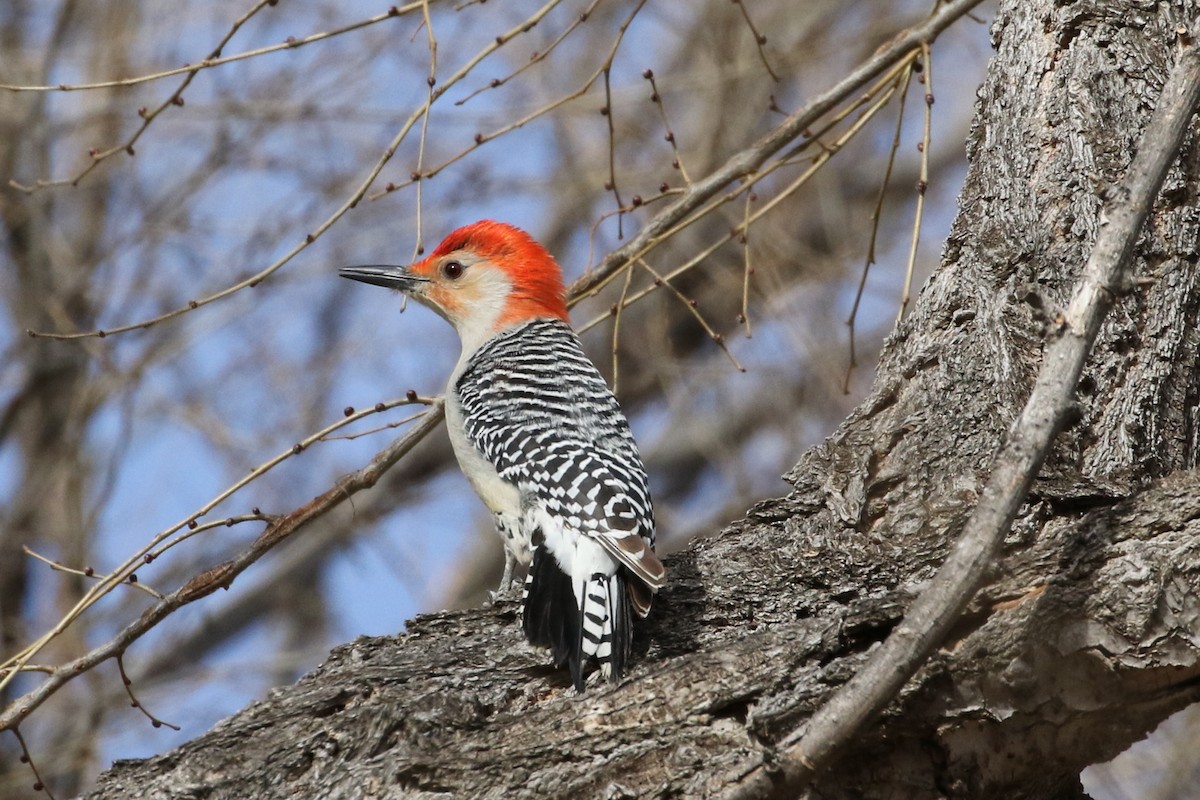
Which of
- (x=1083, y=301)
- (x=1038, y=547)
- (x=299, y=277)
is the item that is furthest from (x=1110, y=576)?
(x=299, y=277)

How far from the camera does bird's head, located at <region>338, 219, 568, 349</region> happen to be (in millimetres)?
6262

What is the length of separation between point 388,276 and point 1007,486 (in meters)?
4.02

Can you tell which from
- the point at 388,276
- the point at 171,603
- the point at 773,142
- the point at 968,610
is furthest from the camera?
the point at 388,276

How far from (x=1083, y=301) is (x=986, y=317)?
1.28 m

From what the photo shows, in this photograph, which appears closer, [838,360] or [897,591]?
[897,591]

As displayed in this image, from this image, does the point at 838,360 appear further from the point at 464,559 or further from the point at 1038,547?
the point at 1038,547

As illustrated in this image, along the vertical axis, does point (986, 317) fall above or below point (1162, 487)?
above

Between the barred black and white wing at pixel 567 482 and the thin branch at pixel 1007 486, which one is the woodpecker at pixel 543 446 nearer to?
the barred black and white wing at pixel 567 482

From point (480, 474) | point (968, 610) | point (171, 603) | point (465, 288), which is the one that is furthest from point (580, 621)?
point (465, 288)

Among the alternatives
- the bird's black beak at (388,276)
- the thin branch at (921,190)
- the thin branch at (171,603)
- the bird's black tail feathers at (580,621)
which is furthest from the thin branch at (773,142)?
the bird's black beak at (388,276)

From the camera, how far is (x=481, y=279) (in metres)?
6.36

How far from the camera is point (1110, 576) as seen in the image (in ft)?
10.2

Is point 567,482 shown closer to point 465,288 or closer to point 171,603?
point 171,603

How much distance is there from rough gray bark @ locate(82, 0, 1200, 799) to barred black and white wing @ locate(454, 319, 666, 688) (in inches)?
4.8
